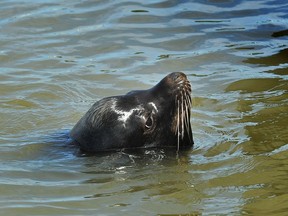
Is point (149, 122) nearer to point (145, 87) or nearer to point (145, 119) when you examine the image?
point (145, 119)

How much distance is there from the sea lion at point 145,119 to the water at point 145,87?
0.50 ft

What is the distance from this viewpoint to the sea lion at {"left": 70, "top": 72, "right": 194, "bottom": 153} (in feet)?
22.3

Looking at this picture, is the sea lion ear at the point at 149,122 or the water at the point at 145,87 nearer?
the water at the point at 145,87

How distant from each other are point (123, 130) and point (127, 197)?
130cm

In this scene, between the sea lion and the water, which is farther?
the sea lion

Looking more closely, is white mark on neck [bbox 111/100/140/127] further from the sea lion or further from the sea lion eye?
the sea lion eye

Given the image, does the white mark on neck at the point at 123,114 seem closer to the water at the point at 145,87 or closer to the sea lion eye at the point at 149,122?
the sea lion eye at the point at 149,122

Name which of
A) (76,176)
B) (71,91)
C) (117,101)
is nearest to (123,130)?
(117,101)

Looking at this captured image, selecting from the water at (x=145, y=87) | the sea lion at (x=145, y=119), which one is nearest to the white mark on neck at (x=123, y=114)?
the sea lion at (x=145, y=119)

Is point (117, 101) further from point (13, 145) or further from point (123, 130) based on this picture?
point (13, 145)

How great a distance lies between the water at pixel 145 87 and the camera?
18.7 feet

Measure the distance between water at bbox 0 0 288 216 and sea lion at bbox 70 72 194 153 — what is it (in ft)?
0.50

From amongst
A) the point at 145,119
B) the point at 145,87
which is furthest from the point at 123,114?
the point at 145,87

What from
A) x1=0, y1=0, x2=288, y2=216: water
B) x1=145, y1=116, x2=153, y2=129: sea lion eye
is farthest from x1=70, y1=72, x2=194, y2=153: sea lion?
x1=0, y1=0, x2=288, y2=216: water
